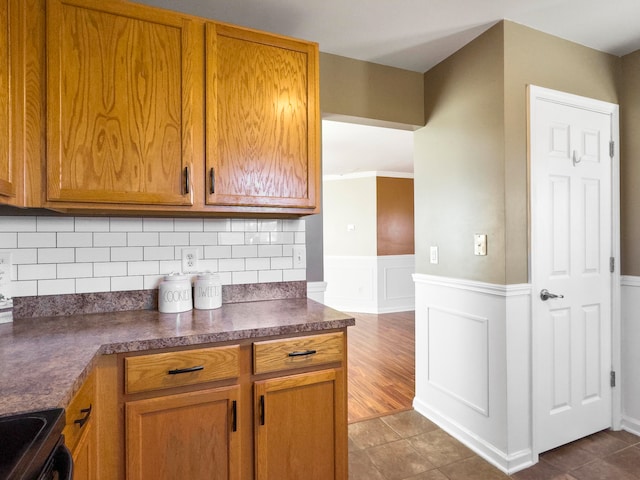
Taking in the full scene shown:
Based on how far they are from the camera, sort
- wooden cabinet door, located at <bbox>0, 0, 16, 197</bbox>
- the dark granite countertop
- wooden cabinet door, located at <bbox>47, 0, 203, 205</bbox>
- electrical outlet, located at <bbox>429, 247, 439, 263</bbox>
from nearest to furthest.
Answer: the dark granite countertop, wooden cabinet door, located at <bbox>0, 0, 16, 197</bbox>, wooden cabinet door, located at <bbox>47, 0, 203, 205</bbox>, electrical outlet, located at <bbox>429, 247, 439, 263</bbox>

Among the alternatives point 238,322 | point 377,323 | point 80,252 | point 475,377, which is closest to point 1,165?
point 80,252

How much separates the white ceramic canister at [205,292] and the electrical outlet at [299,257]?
19.7 inches

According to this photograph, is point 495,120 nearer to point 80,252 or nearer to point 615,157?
point 615,157

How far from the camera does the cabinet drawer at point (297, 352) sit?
1.37 m

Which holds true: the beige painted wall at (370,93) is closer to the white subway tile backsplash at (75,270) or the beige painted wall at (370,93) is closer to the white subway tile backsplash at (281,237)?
the white subway tile backsplash at (281,237)

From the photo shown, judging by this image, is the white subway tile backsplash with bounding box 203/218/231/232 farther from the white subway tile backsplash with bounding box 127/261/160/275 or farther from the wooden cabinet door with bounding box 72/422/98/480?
the wooden cabinet door with bounding box 72/422/98/480

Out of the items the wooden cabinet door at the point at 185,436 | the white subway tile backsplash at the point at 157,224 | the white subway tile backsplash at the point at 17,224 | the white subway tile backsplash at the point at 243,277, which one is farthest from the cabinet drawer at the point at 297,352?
the white subway tile backsplash at the point at 17,224

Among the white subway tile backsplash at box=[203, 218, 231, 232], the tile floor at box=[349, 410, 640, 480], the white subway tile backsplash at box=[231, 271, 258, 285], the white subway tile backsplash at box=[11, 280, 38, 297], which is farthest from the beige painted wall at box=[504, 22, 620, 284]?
the white subway tile backsplash at box=[11, 280, 38, 297]

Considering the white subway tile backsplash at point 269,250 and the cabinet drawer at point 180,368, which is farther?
the white subway tile backsplash at point 269,250

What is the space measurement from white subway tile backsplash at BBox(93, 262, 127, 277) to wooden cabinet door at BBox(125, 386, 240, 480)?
0.73 metres

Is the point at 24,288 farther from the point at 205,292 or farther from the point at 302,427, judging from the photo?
the point at 302,427

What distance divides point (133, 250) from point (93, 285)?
0.23 m

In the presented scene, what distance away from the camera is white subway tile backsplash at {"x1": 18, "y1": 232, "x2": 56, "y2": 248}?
62.7 inches

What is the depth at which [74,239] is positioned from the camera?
1.67 metres
